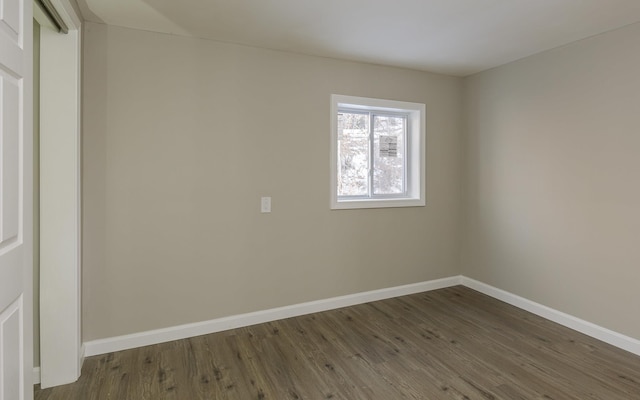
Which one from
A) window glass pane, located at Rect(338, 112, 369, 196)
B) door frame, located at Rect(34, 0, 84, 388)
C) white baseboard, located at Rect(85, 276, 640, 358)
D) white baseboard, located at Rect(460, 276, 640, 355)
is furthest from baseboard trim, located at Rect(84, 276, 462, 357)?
window glass pane, located at Rect(338, 112, 369, 196)

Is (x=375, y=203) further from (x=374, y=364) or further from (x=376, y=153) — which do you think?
(x=374, y=364)

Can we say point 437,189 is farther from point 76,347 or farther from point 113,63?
point 76,347

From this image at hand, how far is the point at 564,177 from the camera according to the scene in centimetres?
299

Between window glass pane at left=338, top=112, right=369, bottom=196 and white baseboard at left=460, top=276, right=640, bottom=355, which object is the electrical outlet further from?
white baseboard at left=460, top=276, right=640, bottom=355

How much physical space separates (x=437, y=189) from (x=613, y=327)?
1.90 m

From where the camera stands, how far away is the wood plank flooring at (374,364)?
210 cm

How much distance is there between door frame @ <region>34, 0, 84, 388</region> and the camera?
211 cm

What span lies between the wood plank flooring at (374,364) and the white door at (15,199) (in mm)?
991

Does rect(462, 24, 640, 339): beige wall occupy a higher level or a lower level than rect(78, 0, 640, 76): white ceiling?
lower

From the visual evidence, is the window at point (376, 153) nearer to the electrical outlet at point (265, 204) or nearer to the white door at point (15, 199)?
the electrical outlet at point (265, 204)

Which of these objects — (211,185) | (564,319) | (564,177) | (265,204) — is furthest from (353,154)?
(564,319)

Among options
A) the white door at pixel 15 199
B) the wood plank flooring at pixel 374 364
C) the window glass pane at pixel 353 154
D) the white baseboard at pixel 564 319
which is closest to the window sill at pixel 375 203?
the window glass pane at pixel 353 154

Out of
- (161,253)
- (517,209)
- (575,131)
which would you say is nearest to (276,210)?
(161,253)

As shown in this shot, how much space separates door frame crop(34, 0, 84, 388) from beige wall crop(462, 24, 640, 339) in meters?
3.67
